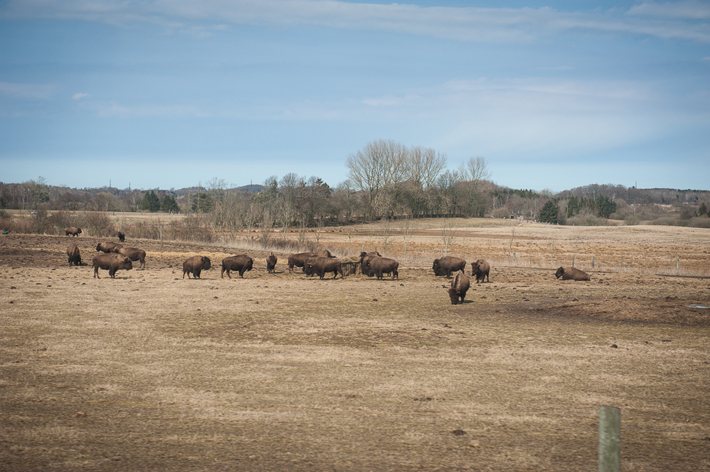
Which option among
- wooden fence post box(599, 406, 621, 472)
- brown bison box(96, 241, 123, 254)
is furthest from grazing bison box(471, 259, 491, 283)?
wooden fence post box(599, 406, 621, 472)

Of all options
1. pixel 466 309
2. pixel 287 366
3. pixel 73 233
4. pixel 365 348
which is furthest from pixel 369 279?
pixel 73 233

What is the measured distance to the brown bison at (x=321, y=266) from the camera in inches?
1028

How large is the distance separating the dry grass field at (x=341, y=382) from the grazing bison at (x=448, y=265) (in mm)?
8585

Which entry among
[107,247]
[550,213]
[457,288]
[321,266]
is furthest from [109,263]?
[550,213]

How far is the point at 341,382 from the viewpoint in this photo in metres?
8.68

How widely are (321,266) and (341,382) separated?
17.5 metres

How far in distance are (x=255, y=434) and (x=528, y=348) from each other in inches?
285

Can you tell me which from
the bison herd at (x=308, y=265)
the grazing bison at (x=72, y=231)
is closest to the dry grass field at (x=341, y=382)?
the bison herd at (x=308, y=265)

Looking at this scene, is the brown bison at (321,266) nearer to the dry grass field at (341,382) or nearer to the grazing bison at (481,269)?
the grazing bison at (481,269)

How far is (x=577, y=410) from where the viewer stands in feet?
24.6

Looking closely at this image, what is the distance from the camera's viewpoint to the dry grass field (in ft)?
19.7

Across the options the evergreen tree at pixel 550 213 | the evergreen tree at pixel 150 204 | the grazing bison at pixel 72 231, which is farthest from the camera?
the evergreen tree at pixel 150 204

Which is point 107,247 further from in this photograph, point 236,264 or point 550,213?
point 550,213

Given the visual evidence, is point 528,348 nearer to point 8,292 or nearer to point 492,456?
point 492,456
